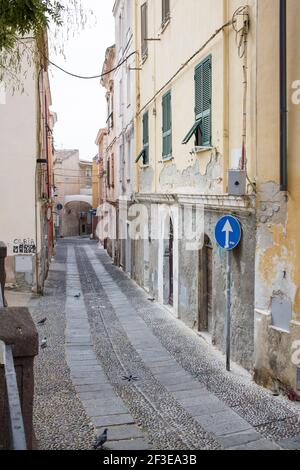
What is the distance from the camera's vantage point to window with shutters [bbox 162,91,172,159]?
14573 mm

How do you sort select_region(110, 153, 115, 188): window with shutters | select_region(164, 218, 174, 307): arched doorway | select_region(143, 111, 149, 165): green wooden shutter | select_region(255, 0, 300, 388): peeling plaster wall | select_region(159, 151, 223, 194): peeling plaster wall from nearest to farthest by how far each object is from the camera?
select_region(255, 0, 300, 388): peeling plaster wall
select_region(159, 151, 223, 194): peeling plaster wall
select_region(164, 218, 174, 307): arched doorway
select_region(143, 111, 149, 165): green wooden shutter
select_region(110, 153, 115, 188): window with shutters

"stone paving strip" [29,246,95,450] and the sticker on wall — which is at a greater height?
the sticker on wall

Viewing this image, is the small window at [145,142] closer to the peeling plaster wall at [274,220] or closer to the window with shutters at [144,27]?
the window with shutters at [144,27]

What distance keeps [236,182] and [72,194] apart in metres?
51.9

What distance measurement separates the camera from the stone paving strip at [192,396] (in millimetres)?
6496

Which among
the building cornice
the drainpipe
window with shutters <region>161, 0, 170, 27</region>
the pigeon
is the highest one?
window with shutters <region>161, 0, 170, 27</region>

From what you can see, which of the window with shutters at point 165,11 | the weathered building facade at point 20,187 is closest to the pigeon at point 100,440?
the window with shutters at point 165,11

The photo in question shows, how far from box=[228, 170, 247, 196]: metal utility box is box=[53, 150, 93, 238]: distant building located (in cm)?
4678

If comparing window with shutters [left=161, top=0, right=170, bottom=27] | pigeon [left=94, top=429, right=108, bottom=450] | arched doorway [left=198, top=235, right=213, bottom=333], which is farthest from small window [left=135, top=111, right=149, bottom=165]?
pigeon [left=94, top=429, right=108, bottom=450]

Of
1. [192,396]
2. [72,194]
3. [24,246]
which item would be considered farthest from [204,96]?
[72,194]

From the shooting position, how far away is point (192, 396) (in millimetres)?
8078

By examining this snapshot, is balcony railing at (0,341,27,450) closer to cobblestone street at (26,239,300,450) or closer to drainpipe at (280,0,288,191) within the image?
cobblestone street at (26,239,300,450)

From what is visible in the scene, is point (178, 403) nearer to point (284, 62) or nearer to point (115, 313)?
point (284, 62)

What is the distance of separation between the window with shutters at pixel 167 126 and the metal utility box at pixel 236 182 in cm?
590
